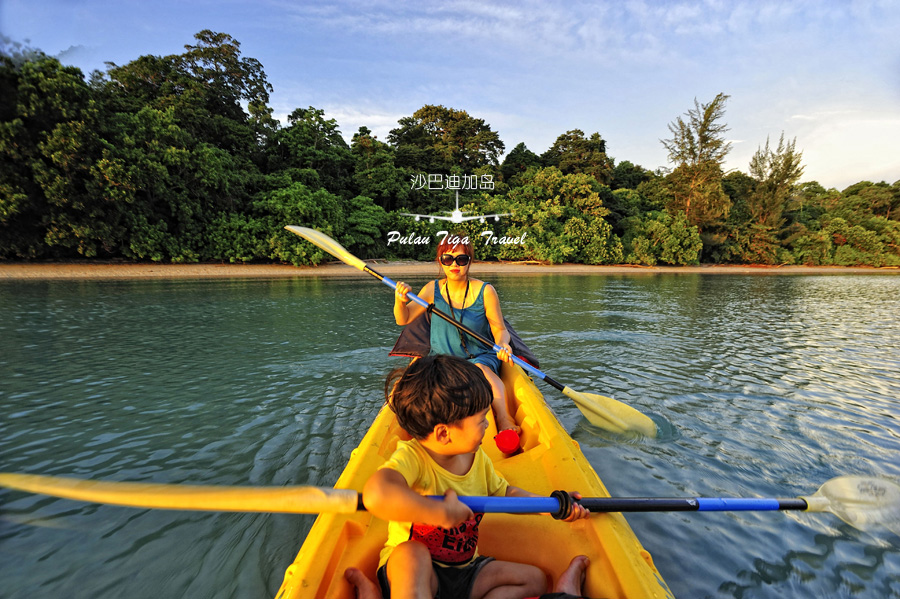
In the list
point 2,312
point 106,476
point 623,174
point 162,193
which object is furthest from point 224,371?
point 623,174

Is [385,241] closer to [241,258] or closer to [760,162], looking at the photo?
[241,258]

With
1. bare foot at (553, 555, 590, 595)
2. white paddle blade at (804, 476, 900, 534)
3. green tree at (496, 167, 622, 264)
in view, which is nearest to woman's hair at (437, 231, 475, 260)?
bare foot at (553, 555, 590, 595)

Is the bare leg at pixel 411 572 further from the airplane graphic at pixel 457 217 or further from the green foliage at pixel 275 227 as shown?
the airplane graphic at pixel 457 217

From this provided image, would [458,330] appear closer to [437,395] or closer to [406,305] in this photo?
[406,305]

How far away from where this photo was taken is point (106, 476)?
2.69m

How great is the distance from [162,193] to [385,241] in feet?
33.6

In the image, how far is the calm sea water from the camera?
201 cm

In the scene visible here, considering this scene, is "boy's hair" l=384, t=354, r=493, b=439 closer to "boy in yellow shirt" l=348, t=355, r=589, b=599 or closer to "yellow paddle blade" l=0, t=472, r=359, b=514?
"boy in yellow shirt" l=348, t=355, r=589, b=599

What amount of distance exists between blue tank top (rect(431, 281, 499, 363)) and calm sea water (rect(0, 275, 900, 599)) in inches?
41.5

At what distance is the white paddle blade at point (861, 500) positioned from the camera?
1899 millimetres

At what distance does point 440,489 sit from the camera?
1342mm

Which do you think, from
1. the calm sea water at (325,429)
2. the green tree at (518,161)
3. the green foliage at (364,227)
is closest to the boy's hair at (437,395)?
the calm sea water at (325,429)

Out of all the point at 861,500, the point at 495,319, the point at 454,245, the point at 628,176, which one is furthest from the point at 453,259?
the point at 628,176

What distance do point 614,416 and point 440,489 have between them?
245 centimetres
